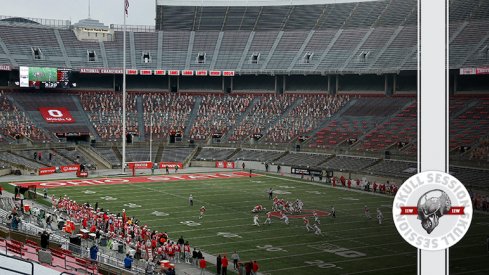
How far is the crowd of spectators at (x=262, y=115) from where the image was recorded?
35344mm

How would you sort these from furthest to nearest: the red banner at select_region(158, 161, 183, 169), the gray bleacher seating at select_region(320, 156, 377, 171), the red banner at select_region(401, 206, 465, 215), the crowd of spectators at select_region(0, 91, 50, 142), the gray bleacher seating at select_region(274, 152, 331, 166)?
the red banner at select_region(158, 161, 183, 169) < the crowd of spectators at select_region(0, 91, 50, 142) < the gray bleacher seating at select_region(274, 152, 331, 166) < the gray bleacher seating at select_region(320, 156, 377, 171) < the red banner at select_region(401, 206, 465, 215)

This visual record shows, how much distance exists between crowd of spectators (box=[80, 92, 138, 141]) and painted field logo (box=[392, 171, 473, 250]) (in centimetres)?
3066

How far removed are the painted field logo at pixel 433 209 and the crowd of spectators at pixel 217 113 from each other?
30.9 m

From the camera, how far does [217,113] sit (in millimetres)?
37625

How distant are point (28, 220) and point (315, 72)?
83.5 feet

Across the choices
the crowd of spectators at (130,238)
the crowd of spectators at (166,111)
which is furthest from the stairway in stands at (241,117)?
the crowd of spectators at (130,238)

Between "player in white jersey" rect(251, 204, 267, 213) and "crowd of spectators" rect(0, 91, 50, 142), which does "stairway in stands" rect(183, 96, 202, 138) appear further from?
"player in white jersey" rect(251, 204, 267, 213)

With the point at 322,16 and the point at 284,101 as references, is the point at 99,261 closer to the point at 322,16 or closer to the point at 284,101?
the point at 284,101

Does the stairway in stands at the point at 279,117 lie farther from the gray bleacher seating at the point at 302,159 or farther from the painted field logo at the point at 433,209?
the painted field logo at the point at 433,209

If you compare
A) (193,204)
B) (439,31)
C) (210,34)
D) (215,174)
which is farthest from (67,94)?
(439,31)

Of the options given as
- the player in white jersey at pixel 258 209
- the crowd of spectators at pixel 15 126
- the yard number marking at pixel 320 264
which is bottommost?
the yard number marking at pixel 320 264

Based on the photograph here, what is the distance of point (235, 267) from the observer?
12148 mm

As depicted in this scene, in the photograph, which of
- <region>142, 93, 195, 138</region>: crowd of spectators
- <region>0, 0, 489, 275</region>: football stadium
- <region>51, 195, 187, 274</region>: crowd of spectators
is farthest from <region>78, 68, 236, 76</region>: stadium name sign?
<region>51, 195, 187, 274</region>: crowd of spectators

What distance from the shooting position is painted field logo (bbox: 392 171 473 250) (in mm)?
4461
